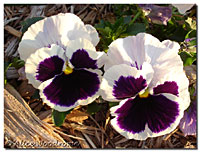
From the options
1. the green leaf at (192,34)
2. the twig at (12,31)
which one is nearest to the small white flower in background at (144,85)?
the green leaf at (192,34)

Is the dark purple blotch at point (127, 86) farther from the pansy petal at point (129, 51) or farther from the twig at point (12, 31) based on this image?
the twig at point (12, 31)

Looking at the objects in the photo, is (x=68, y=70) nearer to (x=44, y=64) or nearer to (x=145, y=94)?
(x=44, y=64)

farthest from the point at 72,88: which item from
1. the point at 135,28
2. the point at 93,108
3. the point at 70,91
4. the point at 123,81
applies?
the point at 135,28

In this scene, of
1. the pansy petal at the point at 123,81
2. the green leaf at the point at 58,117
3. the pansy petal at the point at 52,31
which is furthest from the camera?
the green leaf at the point at 58,117

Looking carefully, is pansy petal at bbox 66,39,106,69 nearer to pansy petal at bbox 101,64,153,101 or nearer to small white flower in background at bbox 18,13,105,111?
small white flower in background at bbox 18,13,105,111

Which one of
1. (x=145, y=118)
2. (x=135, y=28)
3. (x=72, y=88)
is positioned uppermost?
(x=135, y=28)

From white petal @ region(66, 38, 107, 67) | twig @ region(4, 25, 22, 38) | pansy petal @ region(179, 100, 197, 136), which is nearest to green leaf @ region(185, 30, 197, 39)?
pansy petal @ region(179, 100, 197, 136)

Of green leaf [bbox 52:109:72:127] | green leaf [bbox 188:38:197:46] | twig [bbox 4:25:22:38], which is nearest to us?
green leaf [bbox 52:109:72:127]
